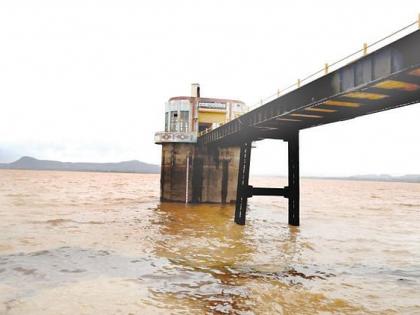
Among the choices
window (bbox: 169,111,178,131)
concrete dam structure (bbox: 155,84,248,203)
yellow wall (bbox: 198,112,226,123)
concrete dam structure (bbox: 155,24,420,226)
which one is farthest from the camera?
yellow wall (bbox: 198,112,226,123)

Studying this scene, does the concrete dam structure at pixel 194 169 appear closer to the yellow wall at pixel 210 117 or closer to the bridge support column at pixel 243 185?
the yellow wall at pixel 210 117

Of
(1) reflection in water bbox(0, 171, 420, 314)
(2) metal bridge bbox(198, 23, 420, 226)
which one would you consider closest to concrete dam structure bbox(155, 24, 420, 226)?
(2) metal bridge bbox(198, 23, 420, 226)

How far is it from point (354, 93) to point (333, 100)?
1.13 meters

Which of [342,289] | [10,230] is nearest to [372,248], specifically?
[342,289]

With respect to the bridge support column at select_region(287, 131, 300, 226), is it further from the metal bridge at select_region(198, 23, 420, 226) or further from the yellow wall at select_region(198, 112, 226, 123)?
the yellow wall at select_region(198, 112, 226, 123)

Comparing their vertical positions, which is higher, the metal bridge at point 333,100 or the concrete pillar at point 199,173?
the metal bridge at point 333,100

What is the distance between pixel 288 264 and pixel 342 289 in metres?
2.97

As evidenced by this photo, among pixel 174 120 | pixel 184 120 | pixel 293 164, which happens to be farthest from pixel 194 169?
pixel 293 164

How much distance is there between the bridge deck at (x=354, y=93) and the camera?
385 inches

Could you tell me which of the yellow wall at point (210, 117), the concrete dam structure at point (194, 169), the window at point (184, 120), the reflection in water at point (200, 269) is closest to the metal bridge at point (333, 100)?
the reflection in water at point (200, 269)

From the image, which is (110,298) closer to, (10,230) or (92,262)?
(92,262)

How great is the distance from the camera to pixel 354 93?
1222 cm

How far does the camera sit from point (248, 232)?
20531 mm

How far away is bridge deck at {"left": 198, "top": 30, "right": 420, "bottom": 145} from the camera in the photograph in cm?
979
